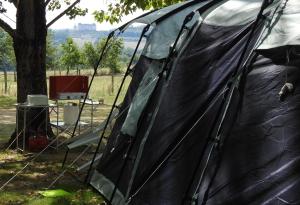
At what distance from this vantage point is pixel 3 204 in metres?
6.55

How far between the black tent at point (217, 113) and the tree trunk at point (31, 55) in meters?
4.18

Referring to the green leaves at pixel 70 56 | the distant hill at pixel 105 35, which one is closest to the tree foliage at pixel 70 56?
the green leaves at pixel 70 56

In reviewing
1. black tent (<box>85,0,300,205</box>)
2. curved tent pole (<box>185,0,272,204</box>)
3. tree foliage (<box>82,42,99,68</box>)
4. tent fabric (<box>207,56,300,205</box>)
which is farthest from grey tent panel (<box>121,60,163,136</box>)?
tree foliage (<box>82,42,99,68</box>)

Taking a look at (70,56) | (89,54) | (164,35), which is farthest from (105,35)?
(164,35)

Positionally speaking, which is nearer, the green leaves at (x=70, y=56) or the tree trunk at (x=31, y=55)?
the tree trunk at (x=31, y=55)

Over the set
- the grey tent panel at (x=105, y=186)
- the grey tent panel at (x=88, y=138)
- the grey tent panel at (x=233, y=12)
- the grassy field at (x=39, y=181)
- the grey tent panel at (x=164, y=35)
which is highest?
the grey tent panel at (x=233, y=12)

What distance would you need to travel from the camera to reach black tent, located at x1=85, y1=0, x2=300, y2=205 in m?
4.32

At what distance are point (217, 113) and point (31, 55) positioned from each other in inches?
245

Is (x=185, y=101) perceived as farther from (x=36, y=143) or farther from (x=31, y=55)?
(x=31, y=55)

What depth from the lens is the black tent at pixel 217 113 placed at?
14.2ft

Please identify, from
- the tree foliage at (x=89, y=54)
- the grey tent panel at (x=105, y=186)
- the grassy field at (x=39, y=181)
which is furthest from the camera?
the tree foliage at (x=89, y=54)

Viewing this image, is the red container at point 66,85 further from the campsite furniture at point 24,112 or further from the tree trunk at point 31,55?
the campsite furniture at point 24,112

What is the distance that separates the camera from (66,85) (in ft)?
34.5

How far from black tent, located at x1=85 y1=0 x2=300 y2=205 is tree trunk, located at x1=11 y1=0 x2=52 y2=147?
418 cm
